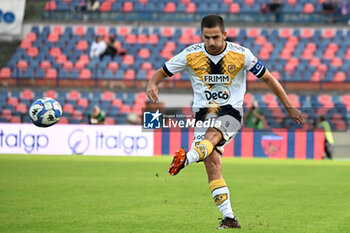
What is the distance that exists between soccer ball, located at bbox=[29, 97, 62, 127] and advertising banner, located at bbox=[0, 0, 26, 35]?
22.4m

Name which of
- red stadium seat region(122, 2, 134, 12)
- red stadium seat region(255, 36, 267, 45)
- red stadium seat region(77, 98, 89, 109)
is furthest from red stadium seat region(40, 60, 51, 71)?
red stadium seat region(255, 36, 267, 45)

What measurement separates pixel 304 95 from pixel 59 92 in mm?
10406

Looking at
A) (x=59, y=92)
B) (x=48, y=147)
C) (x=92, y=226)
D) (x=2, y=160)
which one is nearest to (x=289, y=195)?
(x=92, y=226)

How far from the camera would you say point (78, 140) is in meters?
22.0

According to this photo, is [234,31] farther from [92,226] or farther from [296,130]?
[92,226]

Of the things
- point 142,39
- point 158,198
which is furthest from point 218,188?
point 142,39

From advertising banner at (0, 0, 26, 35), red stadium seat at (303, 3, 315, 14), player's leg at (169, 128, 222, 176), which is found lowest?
player's leg at (169, 128, 222, 176)

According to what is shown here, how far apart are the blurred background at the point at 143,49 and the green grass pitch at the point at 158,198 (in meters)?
8.51

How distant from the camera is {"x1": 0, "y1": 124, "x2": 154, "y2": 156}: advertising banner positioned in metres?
21.8

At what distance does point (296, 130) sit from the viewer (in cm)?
2180

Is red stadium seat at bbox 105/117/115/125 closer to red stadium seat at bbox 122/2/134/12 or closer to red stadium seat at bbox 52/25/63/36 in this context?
red stadium seat at bbox 52/25/63/36

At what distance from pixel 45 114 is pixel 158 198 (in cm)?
226

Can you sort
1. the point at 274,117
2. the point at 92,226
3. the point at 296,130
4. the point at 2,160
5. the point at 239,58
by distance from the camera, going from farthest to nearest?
the point at 274,117 < the point at 296,130 < the point at 2,160 < the point at 92,226 < the point at 239,58

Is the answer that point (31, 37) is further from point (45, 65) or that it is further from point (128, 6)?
point (128, 6)
